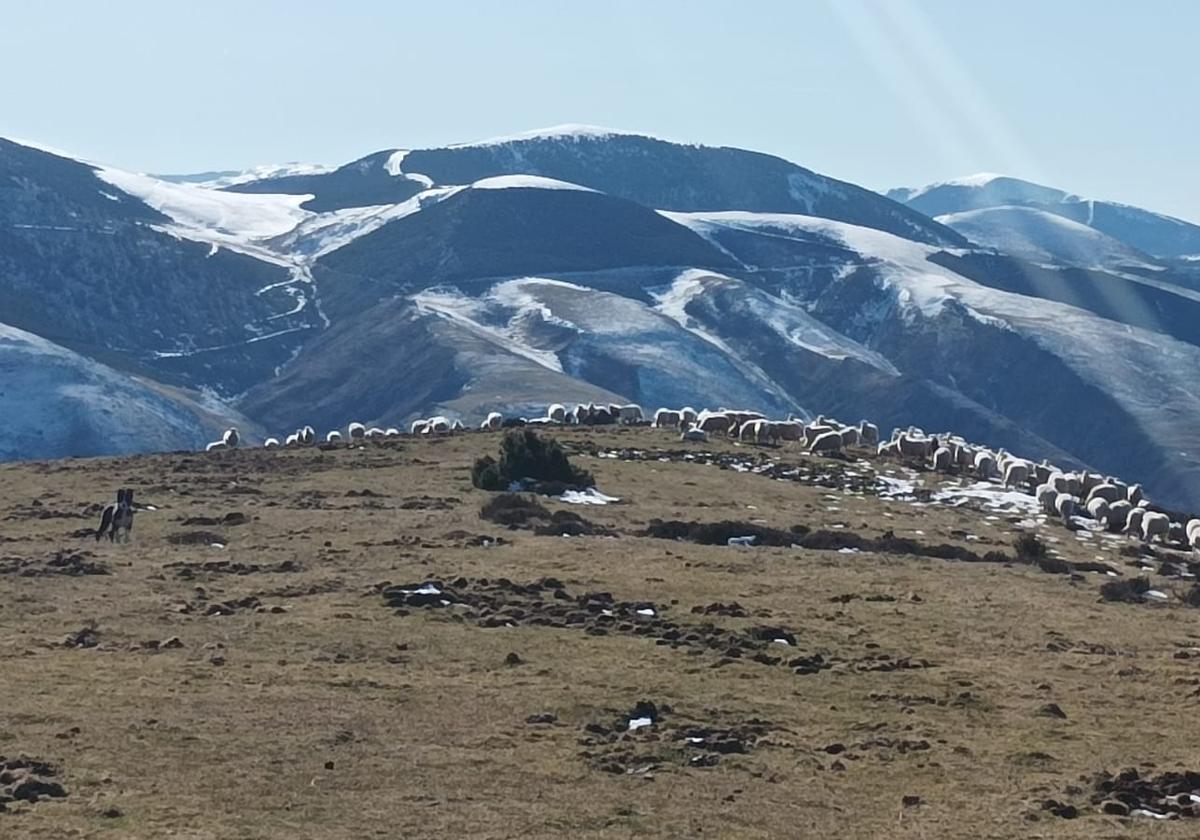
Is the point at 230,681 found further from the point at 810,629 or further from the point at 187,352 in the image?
the point at 187,352

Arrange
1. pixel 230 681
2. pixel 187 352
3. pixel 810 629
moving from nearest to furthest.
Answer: pixel 230 681
pixel 810 629
pixel 187 352

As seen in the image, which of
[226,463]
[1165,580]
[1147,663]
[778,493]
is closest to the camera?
[1147,663]

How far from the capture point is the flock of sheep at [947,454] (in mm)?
49812

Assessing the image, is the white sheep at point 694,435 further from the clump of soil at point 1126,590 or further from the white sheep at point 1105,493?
the clump of soil at point 1126,590

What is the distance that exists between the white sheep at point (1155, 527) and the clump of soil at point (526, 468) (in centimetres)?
1599

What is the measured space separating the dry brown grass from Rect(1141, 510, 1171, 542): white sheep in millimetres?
12501

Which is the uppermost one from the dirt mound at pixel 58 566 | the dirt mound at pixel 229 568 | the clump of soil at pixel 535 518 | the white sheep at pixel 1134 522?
the white sheep at pixel 1134 522

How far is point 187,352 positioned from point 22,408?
57425 mm

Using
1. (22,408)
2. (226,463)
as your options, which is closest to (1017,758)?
(226,463)

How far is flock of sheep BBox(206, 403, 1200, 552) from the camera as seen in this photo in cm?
4981

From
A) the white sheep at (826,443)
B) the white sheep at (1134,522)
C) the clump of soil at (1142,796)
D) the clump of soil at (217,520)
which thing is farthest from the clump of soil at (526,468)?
the clump of soil at (1142,796)

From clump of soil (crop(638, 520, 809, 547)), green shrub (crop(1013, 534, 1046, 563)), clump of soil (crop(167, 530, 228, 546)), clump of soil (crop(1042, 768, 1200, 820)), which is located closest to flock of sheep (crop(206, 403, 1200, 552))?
green shrub (crop(1013, 534, 1046, 563))

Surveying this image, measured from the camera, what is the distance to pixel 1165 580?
3794cm

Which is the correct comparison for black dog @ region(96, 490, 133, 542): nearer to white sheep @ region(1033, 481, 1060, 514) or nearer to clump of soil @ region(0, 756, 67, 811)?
clump of soil @ region(0, 756, 67, 811)
